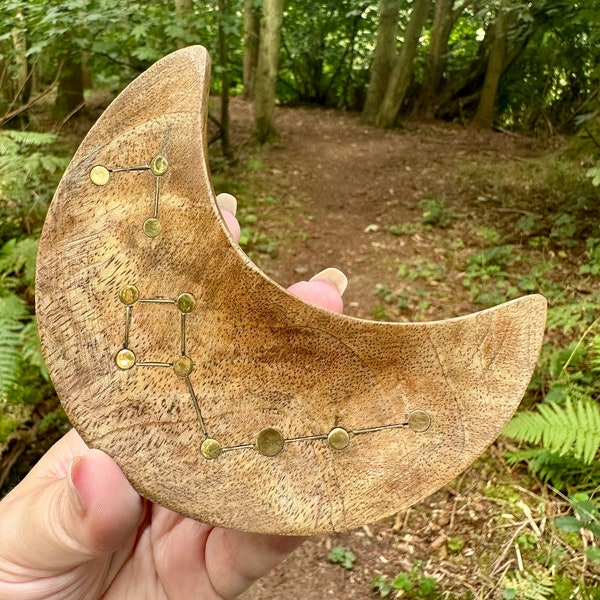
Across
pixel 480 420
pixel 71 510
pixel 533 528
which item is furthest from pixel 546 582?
pixel 71 510

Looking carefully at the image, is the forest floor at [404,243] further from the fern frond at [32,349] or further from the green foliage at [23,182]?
the green foliage at [23,182]

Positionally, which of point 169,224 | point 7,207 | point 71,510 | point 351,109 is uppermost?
point 169,224

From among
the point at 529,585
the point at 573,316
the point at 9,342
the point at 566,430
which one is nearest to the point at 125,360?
the point at 9,342

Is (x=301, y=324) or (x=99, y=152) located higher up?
(x=99, y=152)

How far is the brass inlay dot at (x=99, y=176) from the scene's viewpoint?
1029mm

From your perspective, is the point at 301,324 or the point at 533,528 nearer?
the point at 301,324

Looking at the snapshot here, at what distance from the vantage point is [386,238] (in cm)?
461

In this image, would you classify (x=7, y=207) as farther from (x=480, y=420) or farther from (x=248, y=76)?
(x=248, y=76)

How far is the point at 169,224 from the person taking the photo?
1.01 m

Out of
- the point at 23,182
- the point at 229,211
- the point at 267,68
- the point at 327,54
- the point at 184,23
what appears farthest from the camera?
the point at 327,54

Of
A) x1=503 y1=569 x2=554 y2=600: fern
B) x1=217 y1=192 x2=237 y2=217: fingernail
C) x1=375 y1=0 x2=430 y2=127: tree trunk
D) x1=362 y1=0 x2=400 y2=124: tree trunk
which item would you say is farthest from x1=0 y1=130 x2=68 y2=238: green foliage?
x1=362 y1=0 x2=400 y2=124: tree trunk

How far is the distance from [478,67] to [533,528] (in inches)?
349

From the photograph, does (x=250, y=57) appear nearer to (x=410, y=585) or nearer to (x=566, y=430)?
(x=566, y=430)

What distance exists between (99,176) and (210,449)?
579mm
